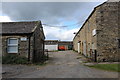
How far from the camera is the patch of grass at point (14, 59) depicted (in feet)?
50.8

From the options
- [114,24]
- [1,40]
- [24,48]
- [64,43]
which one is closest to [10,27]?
[1,40]

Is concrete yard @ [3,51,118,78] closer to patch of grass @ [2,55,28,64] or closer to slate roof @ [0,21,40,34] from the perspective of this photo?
patch of grass @ [2,55,28,64]

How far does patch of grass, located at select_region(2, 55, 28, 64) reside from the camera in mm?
15483

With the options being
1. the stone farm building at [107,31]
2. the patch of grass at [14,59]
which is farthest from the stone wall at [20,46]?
the stone farm building at [107,31]

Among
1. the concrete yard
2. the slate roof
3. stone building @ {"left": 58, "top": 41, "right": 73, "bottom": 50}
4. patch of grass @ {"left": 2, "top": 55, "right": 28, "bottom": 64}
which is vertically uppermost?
the slate roof

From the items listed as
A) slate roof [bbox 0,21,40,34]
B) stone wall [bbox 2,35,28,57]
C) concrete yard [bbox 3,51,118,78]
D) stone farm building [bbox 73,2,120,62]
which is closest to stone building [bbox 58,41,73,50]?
slate roof [bbox 0,21,40,34]

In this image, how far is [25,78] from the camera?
27.8 feet

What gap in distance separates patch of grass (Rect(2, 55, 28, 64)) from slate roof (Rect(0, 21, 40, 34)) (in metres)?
2.86

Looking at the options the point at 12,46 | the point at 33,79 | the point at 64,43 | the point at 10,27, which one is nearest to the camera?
the point at 33,79

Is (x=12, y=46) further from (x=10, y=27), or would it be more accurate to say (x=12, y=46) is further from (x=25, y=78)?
(x=25, y=78)

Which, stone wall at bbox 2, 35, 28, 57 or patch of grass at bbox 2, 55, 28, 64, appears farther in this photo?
stone wall at bbox 2, 35, 28, 57

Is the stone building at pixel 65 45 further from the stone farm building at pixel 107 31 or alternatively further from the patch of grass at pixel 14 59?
the patch of grass at pixel 14 59

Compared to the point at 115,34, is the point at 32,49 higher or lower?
lower

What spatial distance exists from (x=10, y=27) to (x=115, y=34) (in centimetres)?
1301
